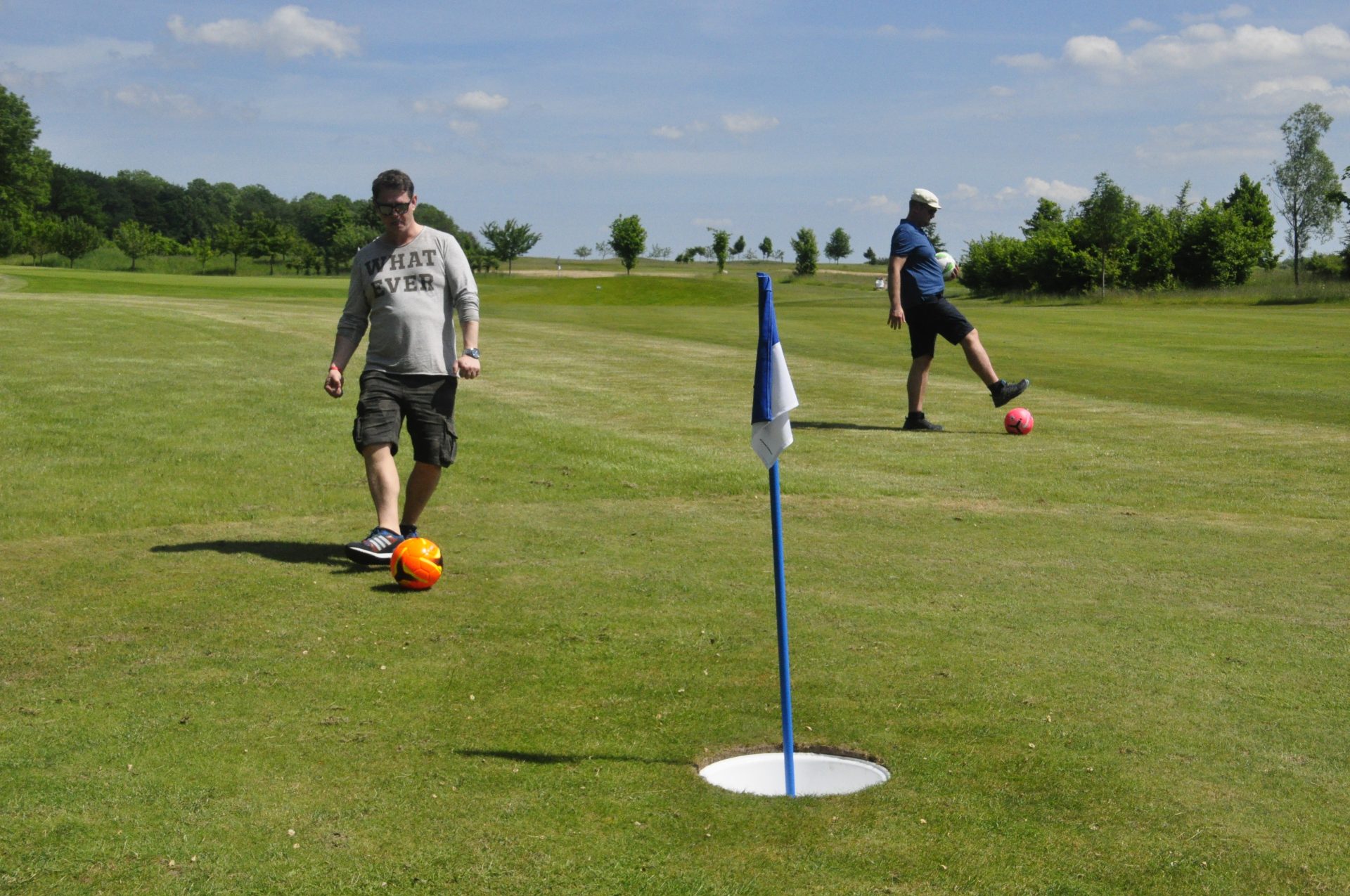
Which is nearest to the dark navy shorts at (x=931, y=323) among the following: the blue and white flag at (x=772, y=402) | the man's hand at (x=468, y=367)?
the man's hand at (x=468, y=367)

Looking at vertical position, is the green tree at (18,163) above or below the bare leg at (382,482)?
above

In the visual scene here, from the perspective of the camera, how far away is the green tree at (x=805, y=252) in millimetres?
115938

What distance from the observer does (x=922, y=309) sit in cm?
1493

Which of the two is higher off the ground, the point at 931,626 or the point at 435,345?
the point at 435,345

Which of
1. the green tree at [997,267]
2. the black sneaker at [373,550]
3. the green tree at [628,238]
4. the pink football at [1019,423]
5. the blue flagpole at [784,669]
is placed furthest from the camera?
the green tree at [628,238]

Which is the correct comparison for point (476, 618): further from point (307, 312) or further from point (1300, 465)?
point (307, 312)

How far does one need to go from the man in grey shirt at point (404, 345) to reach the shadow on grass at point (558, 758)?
335 centimetres

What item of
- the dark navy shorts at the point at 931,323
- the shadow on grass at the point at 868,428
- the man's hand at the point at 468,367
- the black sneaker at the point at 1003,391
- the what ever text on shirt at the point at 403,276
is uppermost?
the what ever text on shirt at the point at 403,276

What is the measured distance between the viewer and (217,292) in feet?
193

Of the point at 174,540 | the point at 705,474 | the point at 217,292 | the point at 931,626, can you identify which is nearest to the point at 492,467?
the point at 705,474

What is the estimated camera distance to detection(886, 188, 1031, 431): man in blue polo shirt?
579 inches

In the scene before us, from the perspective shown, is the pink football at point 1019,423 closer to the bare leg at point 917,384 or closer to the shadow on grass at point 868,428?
the shadow on grass at point 868,428

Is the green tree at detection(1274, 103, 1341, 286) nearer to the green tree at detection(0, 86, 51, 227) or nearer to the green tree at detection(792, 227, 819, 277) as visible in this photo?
the green tree at detection(792, 227, 819, 277)

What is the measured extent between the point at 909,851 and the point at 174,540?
6326 millimetres
